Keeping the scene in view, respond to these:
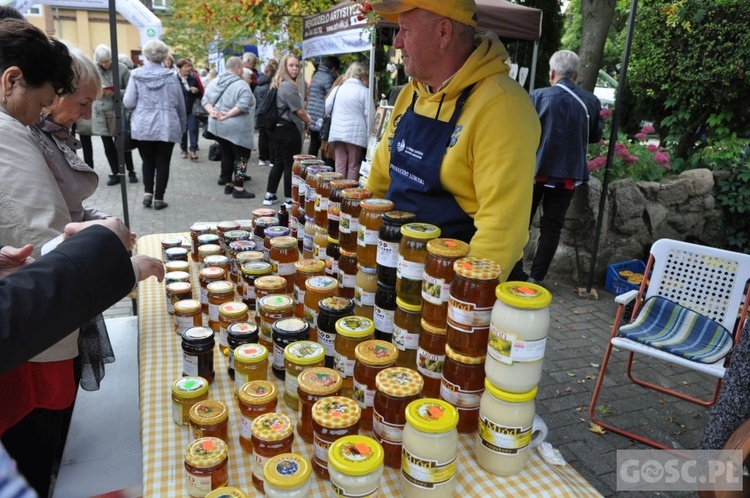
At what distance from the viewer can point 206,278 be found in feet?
8.14

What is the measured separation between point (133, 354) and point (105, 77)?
6.20 metres

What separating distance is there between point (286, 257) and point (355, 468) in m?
1.35

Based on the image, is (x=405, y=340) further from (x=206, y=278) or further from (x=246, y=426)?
(x=206, y=278)

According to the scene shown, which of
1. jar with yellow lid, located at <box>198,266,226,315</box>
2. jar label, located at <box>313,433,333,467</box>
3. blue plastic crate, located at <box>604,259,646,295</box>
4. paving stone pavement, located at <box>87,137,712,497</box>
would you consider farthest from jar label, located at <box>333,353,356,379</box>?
blue plastic crate, located at <box>604,259,646,295</box>

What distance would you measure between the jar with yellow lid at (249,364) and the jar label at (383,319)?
0.42m

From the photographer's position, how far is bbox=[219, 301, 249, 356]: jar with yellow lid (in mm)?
2119

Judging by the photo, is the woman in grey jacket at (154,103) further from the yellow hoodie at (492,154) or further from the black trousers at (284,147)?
the yellow hoodie at (492,154)

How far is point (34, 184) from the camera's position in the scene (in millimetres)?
1664

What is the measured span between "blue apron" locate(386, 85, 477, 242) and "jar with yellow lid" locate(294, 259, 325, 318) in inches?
17.1

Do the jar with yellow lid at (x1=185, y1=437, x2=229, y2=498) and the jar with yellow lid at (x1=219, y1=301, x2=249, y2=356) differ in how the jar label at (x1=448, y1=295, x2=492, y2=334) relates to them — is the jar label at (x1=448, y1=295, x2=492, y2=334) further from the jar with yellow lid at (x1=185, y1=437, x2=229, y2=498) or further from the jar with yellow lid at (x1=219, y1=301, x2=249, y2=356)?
the jar with yellow lid at (x1=219, y1=301, x2=249, y2=356)

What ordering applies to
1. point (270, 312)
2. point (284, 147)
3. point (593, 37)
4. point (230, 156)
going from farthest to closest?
point (230, 156) → point (284, 147) → point (593, 37) → point (270, 312)

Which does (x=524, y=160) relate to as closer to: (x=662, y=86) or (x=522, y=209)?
(x=522, y=209)

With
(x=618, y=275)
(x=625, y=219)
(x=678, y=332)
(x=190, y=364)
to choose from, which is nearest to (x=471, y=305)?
(x=190, y=364)

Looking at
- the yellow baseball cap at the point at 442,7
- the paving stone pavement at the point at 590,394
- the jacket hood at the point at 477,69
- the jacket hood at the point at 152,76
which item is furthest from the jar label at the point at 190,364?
the jacket hood at the point at 152,76
